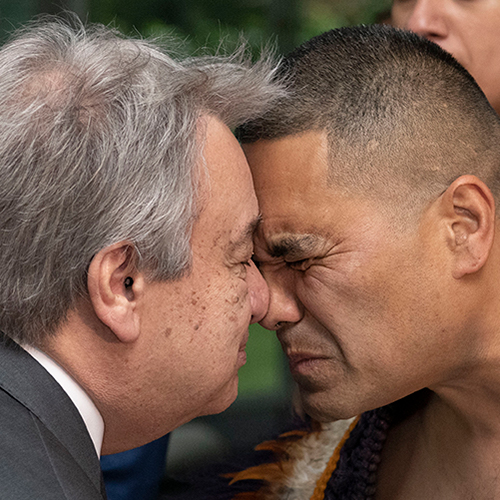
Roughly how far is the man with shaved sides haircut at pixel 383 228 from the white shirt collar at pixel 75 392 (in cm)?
49

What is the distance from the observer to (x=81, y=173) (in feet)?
3.91

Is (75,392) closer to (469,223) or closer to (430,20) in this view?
(469,223)

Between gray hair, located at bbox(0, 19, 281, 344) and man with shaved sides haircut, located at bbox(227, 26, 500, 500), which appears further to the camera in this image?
man with shaved sides haircut, located at bbox(227, 26, 500, 500)

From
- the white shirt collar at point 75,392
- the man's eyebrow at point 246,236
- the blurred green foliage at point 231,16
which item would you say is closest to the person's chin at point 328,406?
the man's eyebrow at point 246,236

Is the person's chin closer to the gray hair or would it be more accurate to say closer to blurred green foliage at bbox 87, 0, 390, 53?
the gray hair

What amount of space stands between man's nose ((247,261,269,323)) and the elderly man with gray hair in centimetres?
12

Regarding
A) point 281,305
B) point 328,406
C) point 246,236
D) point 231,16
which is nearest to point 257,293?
point 281,305

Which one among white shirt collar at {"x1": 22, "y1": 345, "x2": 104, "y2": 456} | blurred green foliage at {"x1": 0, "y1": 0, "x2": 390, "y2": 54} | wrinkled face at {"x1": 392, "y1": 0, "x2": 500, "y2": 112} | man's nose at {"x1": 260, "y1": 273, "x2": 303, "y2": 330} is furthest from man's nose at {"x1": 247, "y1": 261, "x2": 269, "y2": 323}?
blurred green foliage at {"x1": 0, "y1": 0, "x2": 390, "y2": 54}

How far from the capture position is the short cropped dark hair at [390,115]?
4.73 feet

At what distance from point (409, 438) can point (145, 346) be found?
95cm

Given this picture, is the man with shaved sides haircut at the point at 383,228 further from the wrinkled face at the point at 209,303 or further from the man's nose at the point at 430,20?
the man's nose at the point at 430,20

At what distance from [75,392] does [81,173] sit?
413 mm

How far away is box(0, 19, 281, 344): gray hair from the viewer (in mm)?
1196

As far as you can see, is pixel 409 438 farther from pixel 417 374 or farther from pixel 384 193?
pixel 384 193
